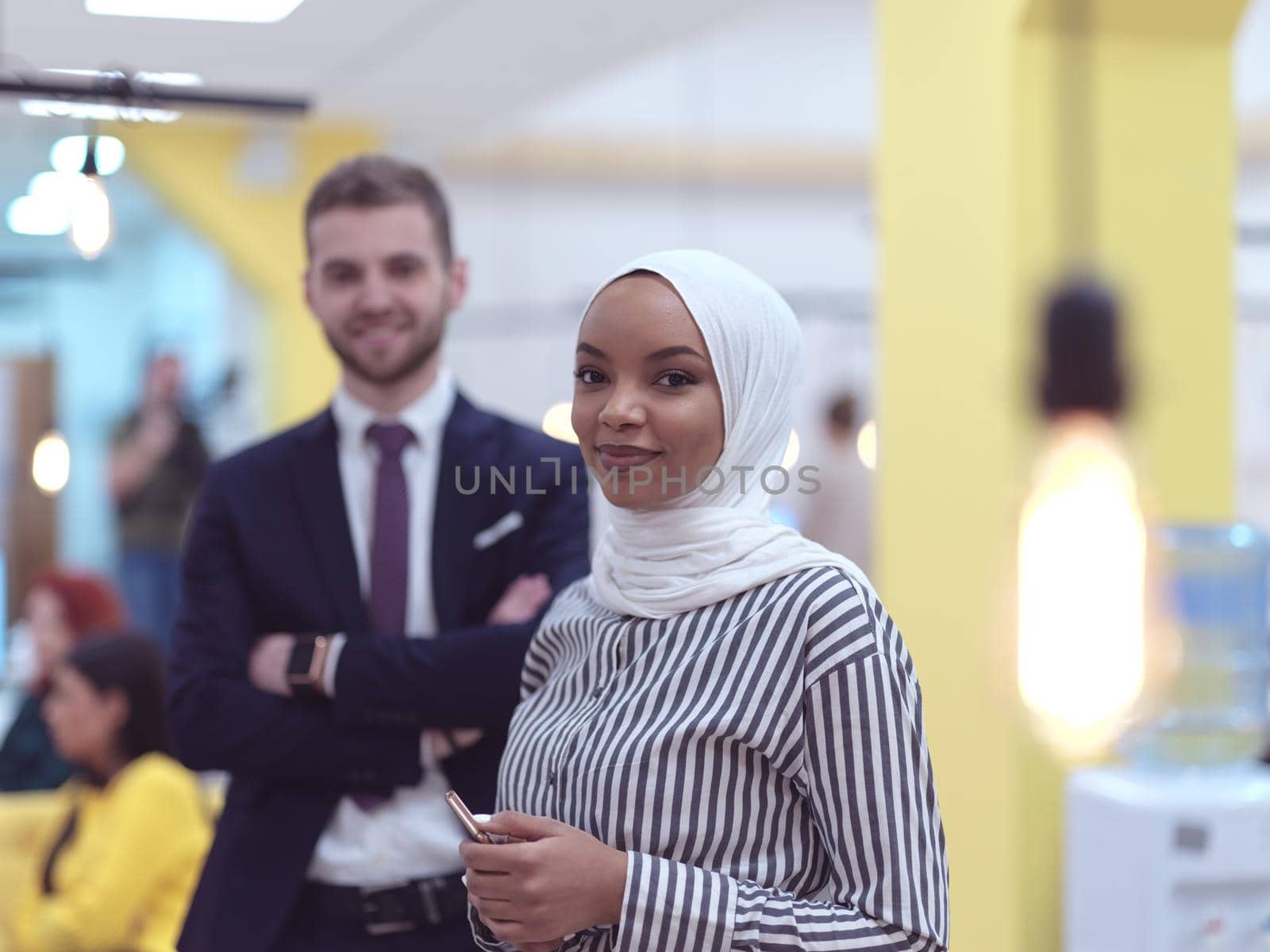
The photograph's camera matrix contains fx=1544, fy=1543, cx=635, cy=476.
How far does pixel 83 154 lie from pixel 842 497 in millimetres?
1843

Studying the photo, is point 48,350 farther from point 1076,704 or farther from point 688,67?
point 1076,704

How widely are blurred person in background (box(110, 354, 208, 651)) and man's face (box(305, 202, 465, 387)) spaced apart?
4.77 meters

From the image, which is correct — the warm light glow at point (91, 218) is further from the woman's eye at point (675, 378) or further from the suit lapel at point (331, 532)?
the woman's eye at point (675, 378)

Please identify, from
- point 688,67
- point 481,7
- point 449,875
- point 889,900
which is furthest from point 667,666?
point 688,67

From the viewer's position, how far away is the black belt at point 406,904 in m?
1.62

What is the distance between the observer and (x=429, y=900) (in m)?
1.62

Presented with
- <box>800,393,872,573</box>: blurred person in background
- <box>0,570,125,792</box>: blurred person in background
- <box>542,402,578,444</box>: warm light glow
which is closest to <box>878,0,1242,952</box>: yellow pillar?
<box>800,393,872,573</box>: blurred person in background

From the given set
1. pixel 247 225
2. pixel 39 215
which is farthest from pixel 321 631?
pixel 247 225

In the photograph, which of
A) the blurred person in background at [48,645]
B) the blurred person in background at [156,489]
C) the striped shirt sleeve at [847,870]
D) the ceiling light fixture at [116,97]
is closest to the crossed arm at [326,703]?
the striped shirt sleeve at [847,870]

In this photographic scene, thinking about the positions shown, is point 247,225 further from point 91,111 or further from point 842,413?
point 91,111

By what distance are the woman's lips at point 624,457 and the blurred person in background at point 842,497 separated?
166 mm

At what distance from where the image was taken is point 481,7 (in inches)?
166

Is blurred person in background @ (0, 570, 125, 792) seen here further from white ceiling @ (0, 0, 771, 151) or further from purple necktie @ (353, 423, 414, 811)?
purple necktie @ (353, 423, 414, 811)

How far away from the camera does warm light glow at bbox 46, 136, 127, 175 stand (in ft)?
7.93
